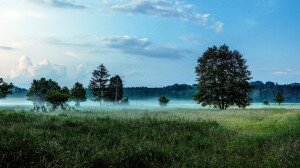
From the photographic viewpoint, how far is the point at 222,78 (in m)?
65.5

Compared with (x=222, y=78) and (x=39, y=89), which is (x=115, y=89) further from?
(x=222, y=78)

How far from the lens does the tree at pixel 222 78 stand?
64750 mm

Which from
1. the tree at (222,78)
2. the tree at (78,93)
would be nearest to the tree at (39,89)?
the tree at (78,93)

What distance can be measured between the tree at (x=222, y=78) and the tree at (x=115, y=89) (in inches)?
1624

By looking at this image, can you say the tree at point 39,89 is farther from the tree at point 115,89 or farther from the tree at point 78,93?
the tree at point 115,89

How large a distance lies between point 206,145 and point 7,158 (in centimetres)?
838

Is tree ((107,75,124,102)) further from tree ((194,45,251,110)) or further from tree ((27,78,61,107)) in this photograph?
tree ((194,45,251,110))

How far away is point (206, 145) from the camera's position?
51.6 feet

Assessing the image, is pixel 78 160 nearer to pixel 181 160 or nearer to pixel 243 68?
pixel 181 160

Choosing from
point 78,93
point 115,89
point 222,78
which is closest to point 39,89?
point 78,93

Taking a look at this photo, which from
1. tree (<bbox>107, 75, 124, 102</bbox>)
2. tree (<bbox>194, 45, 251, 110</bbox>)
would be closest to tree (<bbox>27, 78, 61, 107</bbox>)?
tree (<bbox>107, 75, 124, 102</bbox>)

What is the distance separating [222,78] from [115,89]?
4670 cm

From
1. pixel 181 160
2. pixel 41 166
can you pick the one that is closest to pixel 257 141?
pixel 181 160

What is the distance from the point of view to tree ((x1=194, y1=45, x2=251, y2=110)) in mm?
64750
